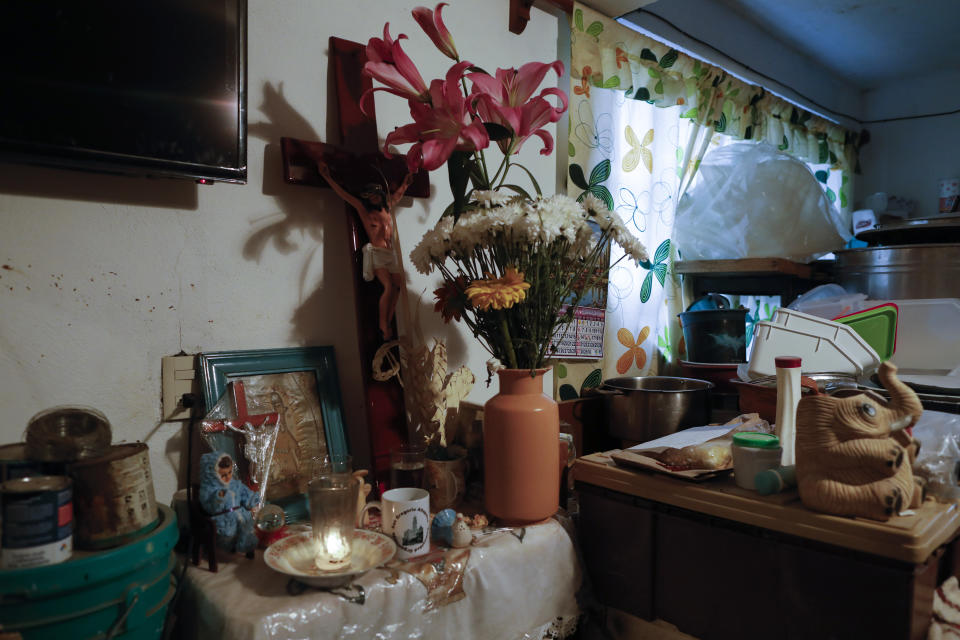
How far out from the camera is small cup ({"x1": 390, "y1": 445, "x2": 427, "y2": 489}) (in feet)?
3.59

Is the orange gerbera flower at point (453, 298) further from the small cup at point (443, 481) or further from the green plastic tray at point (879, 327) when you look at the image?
the green plastic tray at point (879, 327)

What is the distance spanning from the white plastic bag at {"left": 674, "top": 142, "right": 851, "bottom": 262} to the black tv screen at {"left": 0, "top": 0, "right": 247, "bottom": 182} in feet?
5.28

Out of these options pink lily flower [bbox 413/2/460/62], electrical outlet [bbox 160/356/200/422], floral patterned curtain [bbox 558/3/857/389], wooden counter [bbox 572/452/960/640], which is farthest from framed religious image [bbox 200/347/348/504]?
floral patterned curtain [bbox 558/3/857/389]

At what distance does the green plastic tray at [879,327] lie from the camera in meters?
1.35

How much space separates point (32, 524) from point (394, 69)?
0.90m

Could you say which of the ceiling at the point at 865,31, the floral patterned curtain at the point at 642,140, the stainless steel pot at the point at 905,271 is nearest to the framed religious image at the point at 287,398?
the floral patterned curtain at the point at 642,140

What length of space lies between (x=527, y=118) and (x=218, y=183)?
596mm

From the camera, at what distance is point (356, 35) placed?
1.24m

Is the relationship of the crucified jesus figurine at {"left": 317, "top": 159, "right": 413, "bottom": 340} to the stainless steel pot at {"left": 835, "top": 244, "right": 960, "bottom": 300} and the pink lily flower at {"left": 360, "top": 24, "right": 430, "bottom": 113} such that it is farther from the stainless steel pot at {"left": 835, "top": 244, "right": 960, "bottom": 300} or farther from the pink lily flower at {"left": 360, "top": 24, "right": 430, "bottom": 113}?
the stainless steel pot at {"left": 835, "top": 244, "right": 960, "bottom": 300}

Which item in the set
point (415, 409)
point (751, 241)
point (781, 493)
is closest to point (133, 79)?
point (415, 409)

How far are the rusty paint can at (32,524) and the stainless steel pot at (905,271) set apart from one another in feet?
7.78

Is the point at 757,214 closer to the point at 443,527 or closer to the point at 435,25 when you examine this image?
the point at 435,25

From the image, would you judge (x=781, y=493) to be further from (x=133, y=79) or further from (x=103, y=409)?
(x=133, y=79)

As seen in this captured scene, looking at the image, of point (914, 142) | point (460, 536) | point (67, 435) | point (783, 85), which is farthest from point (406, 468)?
point (914, 142)
